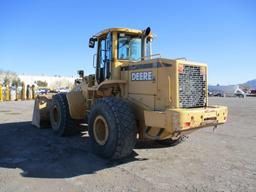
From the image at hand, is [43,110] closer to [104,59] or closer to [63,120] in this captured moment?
[63,120]

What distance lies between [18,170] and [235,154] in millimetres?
5090

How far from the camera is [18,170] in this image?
5688 millimetres

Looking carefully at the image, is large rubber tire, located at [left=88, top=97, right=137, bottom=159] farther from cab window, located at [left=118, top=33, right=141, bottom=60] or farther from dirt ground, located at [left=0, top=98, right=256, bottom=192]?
cab window, located at [left=118, top=33, right=141, bottom=60]

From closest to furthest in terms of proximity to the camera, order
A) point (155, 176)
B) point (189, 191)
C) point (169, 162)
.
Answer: point (189, 191) → point (155, 176) → point (169, 162)

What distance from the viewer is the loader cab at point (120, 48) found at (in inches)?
293

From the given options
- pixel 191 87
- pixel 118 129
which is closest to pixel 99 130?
pixel 118 129

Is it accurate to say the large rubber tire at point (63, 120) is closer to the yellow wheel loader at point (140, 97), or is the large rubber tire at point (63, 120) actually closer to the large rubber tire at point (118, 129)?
the yellow wheel loader at point (140, 97)

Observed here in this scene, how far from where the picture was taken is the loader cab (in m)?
7.44

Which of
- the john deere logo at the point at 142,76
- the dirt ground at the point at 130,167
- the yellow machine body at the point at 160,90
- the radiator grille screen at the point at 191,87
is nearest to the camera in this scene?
the dirt ground at the point at 130,167

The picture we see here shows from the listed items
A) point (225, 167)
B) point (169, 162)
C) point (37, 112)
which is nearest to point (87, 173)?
point (169, 162)

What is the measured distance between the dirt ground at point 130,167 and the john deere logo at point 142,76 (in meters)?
1.86

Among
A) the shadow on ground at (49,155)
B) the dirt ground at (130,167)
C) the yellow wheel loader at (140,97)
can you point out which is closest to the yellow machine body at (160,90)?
the yellow wheel loader at (140,97)

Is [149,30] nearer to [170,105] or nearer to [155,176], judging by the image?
[170,105]

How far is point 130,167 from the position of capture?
596 cm
